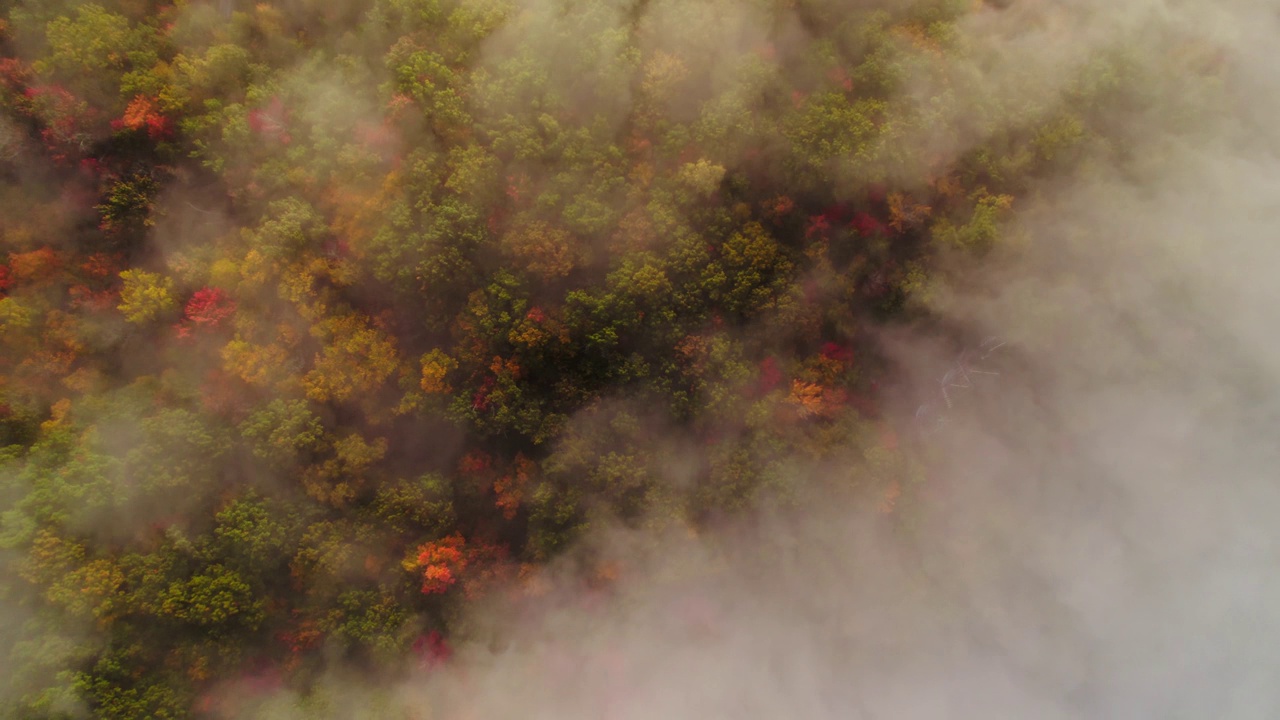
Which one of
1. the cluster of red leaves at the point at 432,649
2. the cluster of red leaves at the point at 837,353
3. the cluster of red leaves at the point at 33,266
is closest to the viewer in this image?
the cluster of red leaves at the point at 33,266

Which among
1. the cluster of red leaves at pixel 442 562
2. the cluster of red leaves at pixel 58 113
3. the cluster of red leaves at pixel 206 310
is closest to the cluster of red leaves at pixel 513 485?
the cluster of red leaves at pixel 442 562

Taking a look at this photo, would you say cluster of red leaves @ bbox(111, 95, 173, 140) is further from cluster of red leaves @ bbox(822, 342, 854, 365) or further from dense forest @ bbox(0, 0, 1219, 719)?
cluster of red leaves @ bbox(822, 342, 854, 365)

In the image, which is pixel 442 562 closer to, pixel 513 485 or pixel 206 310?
pixel 513 485

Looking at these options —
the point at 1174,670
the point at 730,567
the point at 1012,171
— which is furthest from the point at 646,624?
the point at 1012,171

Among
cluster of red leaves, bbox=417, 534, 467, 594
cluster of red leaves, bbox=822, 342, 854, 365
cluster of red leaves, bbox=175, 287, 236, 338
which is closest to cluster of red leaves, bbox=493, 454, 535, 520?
cluster of red leaves, bbox=417, 534, 467, 594

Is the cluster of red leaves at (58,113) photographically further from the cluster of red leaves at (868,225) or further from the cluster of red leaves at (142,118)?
the cluster of red leaves at (868,225)

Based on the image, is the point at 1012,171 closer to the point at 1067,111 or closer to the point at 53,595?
the point at 1067,111

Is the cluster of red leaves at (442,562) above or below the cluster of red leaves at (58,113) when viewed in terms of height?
below
